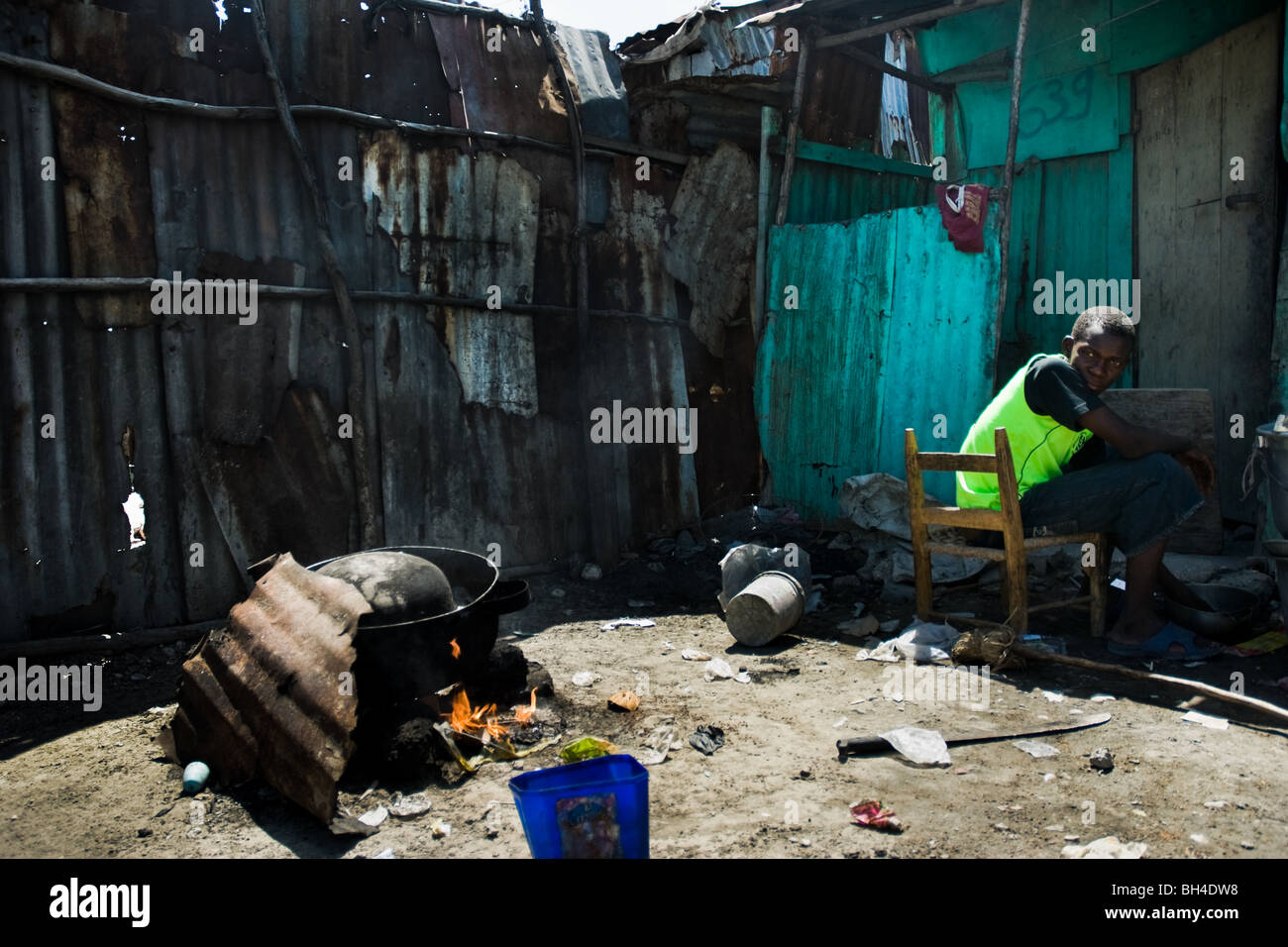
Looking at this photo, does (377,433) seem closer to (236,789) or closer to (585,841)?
(236,789)

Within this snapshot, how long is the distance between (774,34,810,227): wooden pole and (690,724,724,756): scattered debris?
503cm

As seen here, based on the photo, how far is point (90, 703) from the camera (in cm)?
459

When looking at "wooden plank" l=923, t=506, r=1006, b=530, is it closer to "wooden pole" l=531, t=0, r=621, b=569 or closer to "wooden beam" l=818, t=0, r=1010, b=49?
"wooden pole" l=531, t=0, r=621, b=569

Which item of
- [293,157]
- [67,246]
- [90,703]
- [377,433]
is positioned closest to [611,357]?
[377,433]

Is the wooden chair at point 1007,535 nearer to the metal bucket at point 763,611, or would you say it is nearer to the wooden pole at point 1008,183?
the metal bucket at point 763,611

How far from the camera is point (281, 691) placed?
3.49m

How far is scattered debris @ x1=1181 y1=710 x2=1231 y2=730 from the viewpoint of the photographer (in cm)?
372

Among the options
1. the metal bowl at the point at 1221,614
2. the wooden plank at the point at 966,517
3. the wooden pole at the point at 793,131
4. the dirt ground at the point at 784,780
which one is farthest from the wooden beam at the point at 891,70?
the dirt ground at the point at 784,780

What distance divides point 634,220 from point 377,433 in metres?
2.67

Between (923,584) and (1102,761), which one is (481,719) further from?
(923,584)

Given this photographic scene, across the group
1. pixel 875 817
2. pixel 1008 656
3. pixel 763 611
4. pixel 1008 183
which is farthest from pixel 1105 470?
pixel 1008 183

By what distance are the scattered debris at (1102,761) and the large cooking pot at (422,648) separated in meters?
2.45

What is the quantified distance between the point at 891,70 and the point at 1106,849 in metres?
7.23
